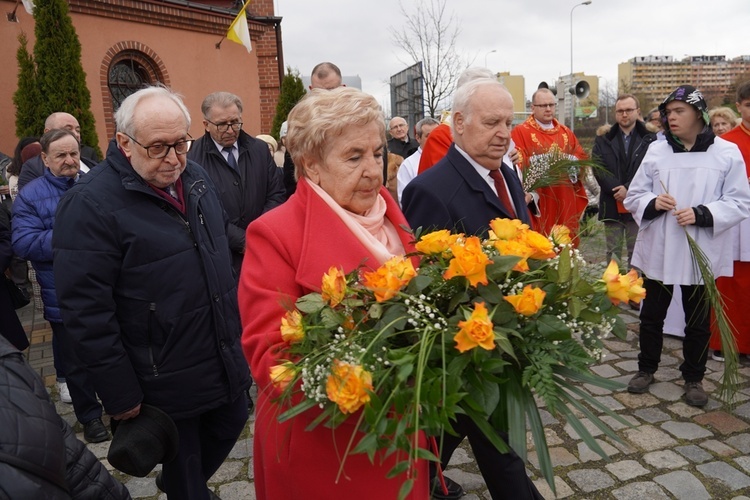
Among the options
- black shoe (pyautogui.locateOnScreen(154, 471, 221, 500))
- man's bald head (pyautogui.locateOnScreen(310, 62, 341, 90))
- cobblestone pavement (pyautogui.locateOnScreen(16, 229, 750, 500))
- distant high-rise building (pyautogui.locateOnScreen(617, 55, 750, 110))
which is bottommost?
cobblestone pavement (pyautogui.locateOnScreen(16, 229, 750, 500))

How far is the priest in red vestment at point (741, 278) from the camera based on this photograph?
5016 millimetres

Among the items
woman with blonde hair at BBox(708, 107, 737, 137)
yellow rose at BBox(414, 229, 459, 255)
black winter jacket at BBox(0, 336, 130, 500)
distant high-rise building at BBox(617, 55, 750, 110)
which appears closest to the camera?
black winter jacket at BBox(0, 336, 130, 500)

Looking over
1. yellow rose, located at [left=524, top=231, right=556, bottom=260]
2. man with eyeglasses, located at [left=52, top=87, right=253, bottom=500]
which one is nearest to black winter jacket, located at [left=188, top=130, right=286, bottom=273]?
man with eyeglasses, located at [left=52, top=87, right=253, bottom=500]

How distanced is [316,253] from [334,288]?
34cm

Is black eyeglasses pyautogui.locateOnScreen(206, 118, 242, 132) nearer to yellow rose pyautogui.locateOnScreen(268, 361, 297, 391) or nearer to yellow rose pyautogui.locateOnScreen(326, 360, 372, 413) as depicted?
yellow rose pyautogui.locateOnScreen(268, 361, 297, 391)

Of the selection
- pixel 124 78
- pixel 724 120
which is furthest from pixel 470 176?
pixel 124 78

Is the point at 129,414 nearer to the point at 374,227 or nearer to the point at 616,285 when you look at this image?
the point at 374,227

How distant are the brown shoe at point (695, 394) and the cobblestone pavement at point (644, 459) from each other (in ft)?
0.16

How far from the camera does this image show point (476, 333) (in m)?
1.45

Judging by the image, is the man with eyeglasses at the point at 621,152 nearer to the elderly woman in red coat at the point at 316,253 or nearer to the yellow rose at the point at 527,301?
the elderly woman in red coat at the point at 316,253

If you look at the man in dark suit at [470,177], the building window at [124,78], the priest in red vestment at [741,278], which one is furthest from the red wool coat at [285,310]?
the building window at [124,78]

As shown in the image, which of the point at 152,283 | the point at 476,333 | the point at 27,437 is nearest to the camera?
the point at 27,437

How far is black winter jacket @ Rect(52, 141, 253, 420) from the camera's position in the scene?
7.95 feet

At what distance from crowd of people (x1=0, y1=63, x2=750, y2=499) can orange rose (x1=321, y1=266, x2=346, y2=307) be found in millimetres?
130
